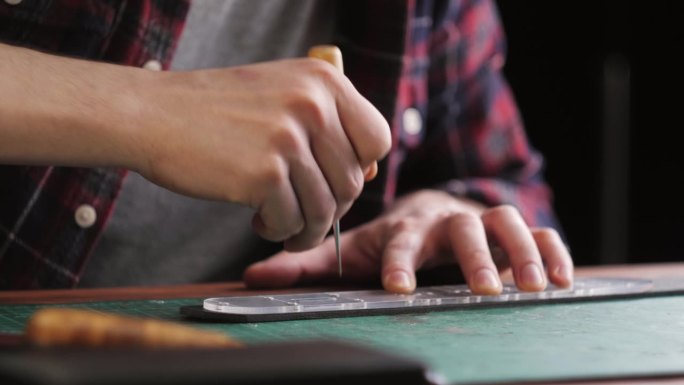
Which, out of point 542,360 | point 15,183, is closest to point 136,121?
point 542,360

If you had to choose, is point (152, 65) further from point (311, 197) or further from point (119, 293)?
point (311, 197)

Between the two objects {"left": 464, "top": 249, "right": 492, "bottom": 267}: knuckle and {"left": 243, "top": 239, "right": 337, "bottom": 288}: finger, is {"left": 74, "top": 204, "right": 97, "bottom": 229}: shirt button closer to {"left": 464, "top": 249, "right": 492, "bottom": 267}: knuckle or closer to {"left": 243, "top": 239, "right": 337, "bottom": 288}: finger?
{"left": 243, "top": 239, "right": 337, "bottom": 288}: finger

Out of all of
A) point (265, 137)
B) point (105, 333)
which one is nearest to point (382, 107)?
point (265, 137)

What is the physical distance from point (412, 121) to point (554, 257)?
0.55m

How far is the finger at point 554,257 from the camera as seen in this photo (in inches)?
36.9

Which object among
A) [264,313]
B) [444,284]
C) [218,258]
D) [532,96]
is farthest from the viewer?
[532,96]

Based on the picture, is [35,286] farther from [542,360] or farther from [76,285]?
[542,360]

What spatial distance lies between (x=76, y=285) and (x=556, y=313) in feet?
2.10

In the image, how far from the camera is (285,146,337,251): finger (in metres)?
Result: 0.74

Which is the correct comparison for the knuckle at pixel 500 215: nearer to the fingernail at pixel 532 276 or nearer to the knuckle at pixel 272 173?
the fingernail at pixel 532 276

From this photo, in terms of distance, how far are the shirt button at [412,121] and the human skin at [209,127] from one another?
69cm

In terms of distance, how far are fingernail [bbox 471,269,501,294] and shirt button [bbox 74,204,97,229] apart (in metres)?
0.51

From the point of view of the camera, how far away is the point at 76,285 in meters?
1.18

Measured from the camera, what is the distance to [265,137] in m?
0.73
